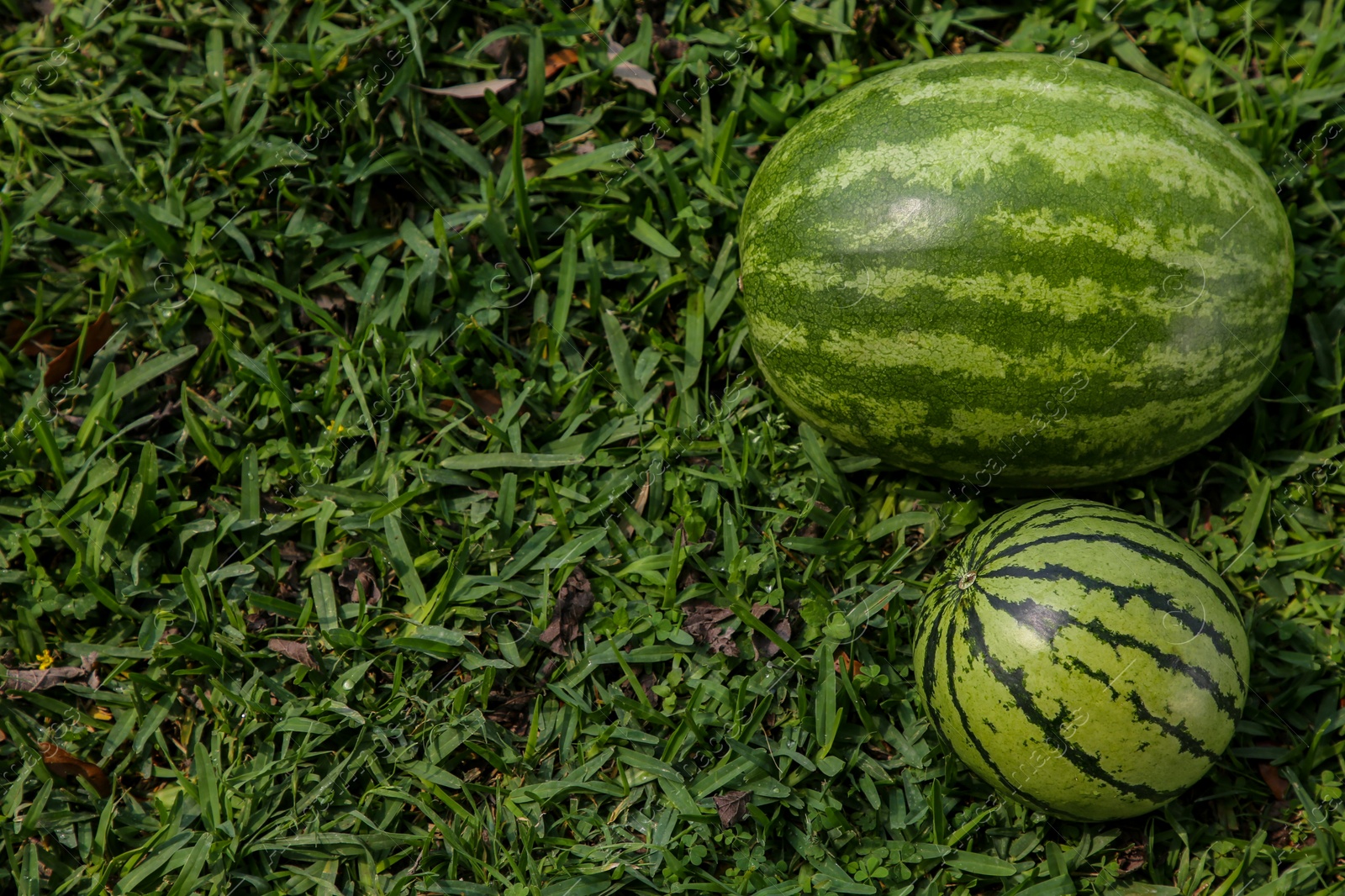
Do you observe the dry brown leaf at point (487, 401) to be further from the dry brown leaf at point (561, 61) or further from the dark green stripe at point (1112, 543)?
the dark green stripe at point (1112, 543)

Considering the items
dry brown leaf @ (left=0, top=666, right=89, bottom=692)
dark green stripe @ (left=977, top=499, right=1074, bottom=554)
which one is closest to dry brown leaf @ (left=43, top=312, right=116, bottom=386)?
dry brown leaf @ (left=0, top=666, right=89, bottom=692)

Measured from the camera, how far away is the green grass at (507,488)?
353cm

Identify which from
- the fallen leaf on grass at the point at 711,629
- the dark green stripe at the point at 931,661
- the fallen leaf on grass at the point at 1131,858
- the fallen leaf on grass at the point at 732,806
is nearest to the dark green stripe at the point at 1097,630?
the dark green stripe at the point at 931,661

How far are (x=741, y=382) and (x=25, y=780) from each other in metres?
3.12

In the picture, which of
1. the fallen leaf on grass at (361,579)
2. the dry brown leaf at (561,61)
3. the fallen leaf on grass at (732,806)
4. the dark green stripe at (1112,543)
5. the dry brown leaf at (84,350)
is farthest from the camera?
the dry brown leaf at (561,61)

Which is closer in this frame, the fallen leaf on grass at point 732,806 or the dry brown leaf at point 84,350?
the fallen leaf on grass at point 732,806

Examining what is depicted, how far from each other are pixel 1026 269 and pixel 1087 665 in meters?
1.19

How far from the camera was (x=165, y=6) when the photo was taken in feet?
13.7

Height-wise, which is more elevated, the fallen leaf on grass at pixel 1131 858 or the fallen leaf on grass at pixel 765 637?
the fallen leaf on grass at pixel 765 637

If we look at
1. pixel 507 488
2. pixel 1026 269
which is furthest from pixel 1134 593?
pixel 507 488

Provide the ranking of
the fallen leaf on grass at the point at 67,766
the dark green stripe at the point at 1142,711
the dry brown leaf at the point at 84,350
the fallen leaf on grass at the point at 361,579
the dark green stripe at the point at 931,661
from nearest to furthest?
the dark green stripe at the point at 1142,711 < the dark green stripe at the point at 931,661 < the fallen leaf on grass at the point at 67,766 < the fallen leaf on grass at the point at 361,579 < the dry brown leaf at the point at 84,350

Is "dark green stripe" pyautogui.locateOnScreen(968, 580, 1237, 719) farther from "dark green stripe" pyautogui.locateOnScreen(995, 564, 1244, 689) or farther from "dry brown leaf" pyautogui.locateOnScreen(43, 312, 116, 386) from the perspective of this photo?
"dry brown leaf" pyautogui.locateOnScreen(43, 312, 116, 386)

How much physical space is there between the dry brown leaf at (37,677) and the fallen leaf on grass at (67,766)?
22 cm

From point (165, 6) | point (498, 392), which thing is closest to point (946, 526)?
point (498, 392)
